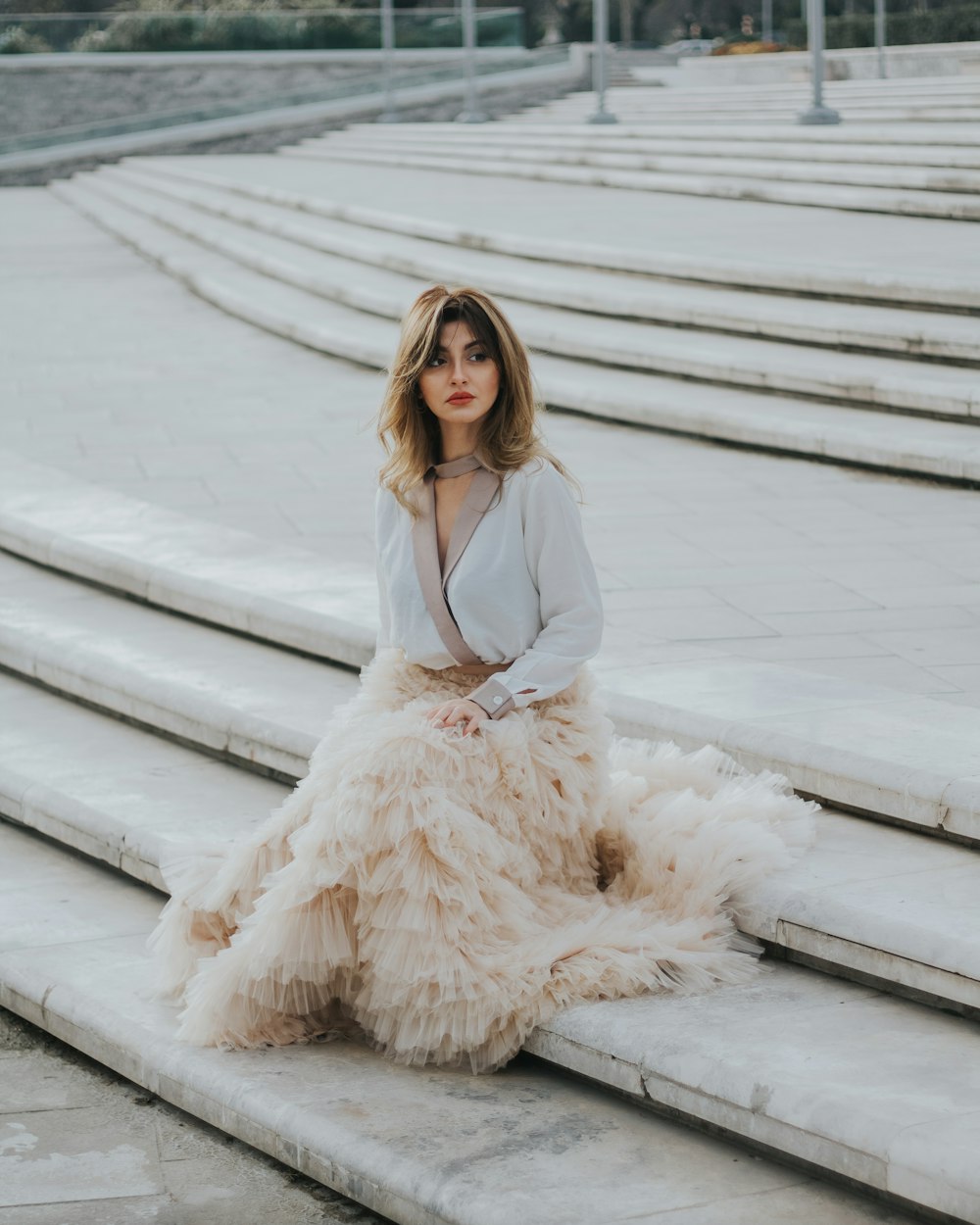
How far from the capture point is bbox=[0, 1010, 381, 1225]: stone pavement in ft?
9.37

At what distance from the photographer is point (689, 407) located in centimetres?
809

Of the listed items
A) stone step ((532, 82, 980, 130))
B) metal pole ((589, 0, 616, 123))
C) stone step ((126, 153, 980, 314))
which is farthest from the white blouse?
metal pole ((589, 0, 616, 123))

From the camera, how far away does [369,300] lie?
11.6 metres

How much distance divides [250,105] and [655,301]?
60.6 feet

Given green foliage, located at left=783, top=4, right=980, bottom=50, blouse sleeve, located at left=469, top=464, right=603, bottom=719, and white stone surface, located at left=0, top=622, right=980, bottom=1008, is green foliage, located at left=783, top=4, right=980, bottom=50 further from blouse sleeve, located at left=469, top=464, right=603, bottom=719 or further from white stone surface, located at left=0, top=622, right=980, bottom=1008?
blouse sleeve, located at left=469, top=464, right=603, bottom=719

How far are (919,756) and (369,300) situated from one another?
8484 mm

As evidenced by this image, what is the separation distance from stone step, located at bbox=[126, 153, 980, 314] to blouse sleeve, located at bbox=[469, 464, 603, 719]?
5619 mm

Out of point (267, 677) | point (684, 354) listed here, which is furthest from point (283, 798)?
point (684, 354)

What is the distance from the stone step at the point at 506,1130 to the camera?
2.59 m

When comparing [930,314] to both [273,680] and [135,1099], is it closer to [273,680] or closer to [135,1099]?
[273,680]

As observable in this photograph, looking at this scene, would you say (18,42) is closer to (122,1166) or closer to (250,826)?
(250,826)

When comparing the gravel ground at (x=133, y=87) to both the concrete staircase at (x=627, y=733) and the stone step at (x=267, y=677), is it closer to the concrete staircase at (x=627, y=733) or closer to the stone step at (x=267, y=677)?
the concrete staircase at (x=627, y=733)

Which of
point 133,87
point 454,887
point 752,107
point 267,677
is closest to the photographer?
point 454,887

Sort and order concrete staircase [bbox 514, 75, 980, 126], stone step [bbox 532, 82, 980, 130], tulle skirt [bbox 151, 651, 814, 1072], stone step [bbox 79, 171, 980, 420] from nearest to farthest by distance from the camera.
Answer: tulle skirt [bbox 151, 651, 814, 1072] < stone step [bbox 79, 171, 980, 420] < stone step [bbox 532, 82, 980, 130] < concrete staircase [bbox 514, 75, 980, 126]
